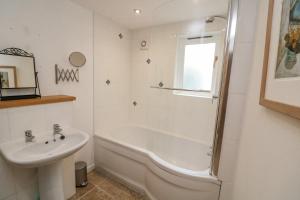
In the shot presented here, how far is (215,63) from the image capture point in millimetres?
1833

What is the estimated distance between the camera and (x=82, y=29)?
5.87 feet

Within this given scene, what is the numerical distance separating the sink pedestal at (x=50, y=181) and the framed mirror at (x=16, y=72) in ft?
2.30

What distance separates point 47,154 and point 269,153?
1.38 m

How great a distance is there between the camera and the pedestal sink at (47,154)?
3.45 feet

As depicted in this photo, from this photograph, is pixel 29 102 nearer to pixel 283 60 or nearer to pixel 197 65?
pixel 283 60

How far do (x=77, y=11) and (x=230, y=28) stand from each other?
169 cm

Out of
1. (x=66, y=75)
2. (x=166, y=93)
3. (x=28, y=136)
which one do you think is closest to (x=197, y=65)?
(x=166, y=93)

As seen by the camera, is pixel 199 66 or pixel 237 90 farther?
pixel 199 66

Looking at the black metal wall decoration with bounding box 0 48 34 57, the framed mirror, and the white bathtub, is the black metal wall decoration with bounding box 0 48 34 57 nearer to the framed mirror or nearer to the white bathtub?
the framed mirror

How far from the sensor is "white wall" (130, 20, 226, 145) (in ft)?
6.41

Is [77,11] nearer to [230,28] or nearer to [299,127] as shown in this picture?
[230,28]

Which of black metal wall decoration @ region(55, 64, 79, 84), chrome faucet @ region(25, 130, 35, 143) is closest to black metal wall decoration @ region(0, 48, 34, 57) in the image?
black metal wall decoration @ region(55, 64, 79, 84)

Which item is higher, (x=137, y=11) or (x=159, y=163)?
(x=137, y=11)

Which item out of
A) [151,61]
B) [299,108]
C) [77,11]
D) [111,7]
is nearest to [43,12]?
[77,11]
